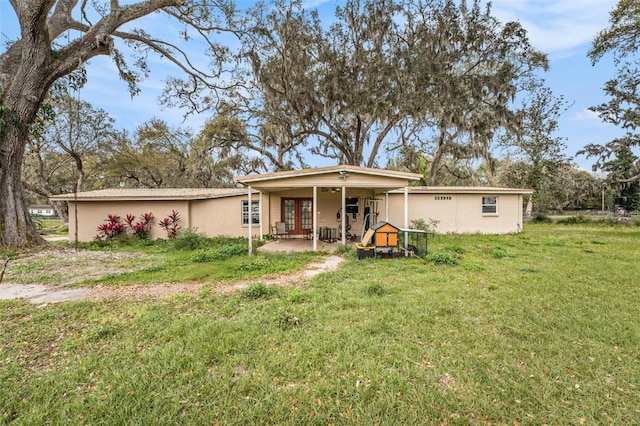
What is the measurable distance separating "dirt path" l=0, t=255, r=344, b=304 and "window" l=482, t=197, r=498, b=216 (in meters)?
11.6

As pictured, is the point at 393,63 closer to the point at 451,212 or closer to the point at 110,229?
the point at 451,212

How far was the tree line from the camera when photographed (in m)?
10.2

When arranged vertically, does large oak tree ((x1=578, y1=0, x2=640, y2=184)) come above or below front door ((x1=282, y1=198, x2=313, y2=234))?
above

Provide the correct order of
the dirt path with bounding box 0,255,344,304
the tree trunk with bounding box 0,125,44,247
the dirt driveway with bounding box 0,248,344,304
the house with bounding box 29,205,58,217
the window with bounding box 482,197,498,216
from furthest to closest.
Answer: the house with bounding box 29,205,58,217
the window with bounding box 482,197,498,216
the tree trunk with bounding box 0,125,44,247
the dirt driveway with bounding box 0,248,344,304
the dirt path with bounding box 0,255,344,304

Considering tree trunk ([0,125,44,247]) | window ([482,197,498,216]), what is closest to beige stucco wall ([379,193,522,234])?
window ([482,197,498,216])

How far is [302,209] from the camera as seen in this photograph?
535 inches

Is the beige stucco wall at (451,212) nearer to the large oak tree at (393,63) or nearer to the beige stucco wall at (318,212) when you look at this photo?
the beige stucco wall at (318,212)

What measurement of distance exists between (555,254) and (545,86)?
65.2 ft

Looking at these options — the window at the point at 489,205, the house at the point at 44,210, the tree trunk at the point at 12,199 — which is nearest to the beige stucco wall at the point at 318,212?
the window at the point at 489,205

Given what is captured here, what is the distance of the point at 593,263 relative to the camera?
279 inches

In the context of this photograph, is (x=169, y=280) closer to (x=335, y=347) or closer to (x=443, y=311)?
(x=335, y=347)

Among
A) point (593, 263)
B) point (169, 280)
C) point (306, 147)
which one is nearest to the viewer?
point (169, 280)

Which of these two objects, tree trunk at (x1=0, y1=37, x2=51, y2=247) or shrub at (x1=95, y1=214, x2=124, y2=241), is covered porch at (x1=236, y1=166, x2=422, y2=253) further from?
tree trunk at (x1=0, y1=37, x2=51, y2=247)

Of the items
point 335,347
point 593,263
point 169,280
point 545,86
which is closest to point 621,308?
point 593,263
